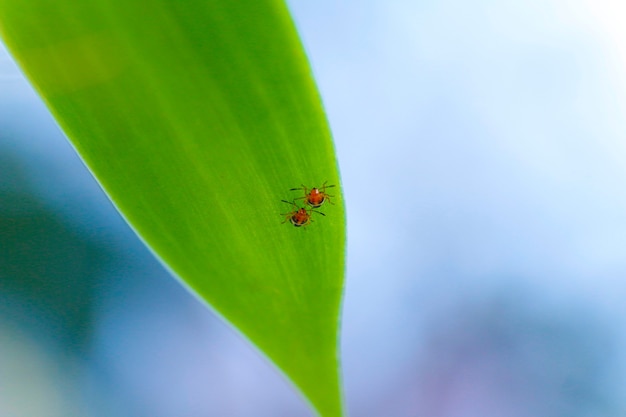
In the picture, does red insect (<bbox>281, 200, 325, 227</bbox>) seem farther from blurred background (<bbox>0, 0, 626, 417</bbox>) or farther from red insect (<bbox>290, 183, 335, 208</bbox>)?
blurred background (<bbox>0, 0, 626, 417</bbox>)

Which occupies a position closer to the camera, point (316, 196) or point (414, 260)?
point (316, 196)

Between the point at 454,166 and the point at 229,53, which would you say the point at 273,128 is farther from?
the point at 454,166

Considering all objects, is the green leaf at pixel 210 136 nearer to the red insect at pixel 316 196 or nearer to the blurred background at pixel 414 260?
the red insect at pixel 316 196

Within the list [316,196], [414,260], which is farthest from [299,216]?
[414,260]

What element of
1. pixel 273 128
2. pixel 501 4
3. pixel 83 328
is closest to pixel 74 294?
pixel 83 328

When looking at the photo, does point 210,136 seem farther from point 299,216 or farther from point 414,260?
point 414,260

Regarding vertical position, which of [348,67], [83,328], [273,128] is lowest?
[273,128]

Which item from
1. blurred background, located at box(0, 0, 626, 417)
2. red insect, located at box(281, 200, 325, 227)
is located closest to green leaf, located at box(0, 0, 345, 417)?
red insect, located at box(281, 200, 325, 227)

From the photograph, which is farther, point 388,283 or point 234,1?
point 388,283

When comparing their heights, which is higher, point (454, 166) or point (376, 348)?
point (454, 166)
